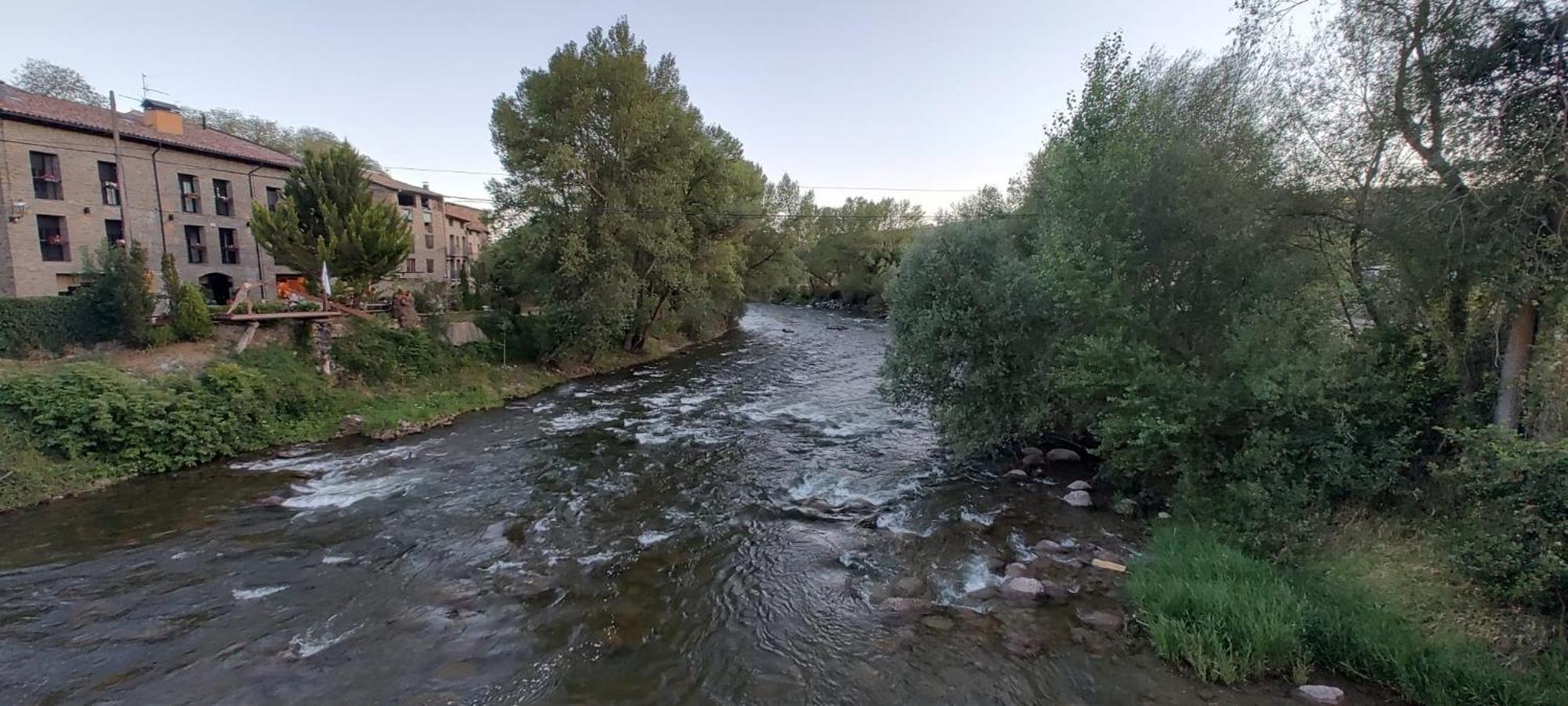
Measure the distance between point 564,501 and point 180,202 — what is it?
32.3 meters

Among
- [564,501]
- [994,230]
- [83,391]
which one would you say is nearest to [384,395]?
[83,391]

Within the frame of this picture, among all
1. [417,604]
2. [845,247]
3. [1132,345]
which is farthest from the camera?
[845,247]

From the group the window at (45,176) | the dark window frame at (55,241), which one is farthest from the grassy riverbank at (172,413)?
the window at (45,176)

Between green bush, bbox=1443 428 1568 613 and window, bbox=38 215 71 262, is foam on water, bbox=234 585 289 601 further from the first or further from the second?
window, bbox=38 215 71 262

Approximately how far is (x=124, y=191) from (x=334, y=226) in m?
11.3

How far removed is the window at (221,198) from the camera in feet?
103

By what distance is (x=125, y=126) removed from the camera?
28.5 m

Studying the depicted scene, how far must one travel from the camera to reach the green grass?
19.0 feet

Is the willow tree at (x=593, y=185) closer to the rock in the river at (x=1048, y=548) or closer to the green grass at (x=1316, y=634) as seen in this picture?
the rock in the river at (x=1048, y=548)

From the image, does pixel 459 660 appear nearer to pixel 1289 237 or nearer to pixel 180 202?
pixel 1289 237

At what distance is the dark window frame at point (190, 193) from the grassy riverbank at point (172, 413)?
797 inches

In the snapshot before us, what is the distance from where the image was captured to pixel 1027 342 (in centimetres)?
1280

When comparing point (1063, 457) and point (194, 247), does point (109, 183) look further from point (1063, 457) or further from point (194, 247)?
point (1063, 457)

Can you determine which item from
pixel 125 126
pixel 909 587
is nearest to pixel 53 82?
pixel 125 126
